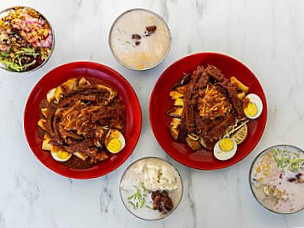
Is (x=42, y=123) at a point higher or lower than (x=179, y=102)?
lower

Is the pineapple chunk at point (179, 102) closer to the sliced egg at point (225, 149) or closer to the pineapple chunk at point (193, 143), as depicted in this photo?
the pineapple chunk at point (193, 143)

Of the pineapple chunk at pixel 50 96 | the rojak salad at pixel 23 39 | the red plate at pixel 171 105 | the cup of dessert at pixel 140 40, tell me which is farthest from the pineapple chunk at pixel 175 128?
the rojak salad at pixel 23 39

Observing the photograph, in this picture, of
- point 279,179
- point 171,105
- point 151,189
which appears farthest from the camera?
point 171,105

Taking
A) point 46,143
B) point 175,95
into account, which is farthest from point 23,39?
point 175,95

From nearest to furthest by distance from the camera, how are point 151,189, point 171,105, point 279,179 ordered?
point 151,189 < point 279,179 < point 171,105

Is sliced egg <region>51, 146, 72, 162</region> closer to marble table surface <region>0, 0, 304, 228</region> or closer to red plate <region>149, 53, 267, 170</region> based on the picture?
marble table surface <region>0, 0, 304, 228</region>

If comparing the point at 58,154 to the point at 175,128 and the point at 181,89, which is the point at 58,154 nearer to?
the point at 175,128

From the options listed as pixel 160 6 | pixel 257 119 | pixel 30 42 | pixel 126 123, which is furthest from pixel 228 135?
pixel 30 42

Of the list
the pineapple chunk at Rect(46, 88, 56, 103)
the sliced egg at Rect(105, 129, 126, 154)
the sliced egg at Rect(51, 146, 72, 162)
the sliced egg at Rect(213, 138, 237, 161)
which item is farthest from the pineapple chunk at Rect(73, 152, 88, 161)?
the sliced egg at Rect(213, 138, 237, 161)
